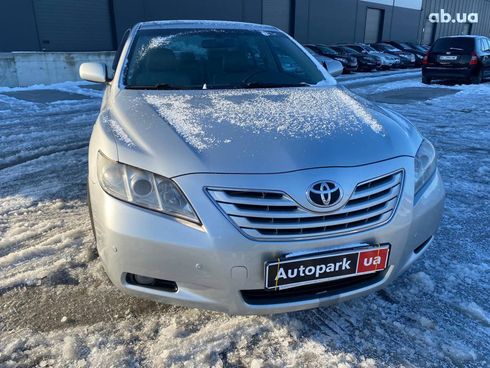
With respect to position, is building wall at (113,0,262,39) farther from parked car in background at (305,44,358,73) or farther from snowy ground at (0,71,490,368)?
snowy ground at (0,71,490,368)

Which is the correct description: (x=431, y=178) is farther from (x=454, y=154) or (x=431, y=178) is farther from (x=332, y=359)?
(x=454, y=154)

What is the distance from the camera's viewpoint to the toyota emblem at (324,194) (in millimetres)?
1745

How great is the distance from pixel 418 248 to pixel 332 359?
73cm

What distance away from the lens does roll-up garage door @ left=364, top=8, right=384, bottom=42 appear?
87.2 feet

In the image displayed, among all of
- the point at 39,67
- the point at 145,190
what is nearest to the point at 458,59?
the point at 39,67

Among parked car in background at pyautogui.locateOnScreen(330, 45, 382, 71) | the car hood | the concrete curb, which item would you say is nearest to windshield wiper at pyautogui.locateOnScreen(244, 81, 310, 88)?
the car hood

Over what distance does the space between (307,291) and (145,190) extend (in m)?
0.87

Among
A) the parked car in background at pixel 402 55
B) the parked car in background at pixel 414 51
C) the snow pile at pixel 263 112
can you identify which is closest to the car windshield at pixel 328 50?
the parked car in background at pixel 402 55

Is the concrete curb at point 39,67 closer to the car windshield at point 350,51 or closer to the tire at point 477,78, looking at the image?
the car windshield at point 350,51

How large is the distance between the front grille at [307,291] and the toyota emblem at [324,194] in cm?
39

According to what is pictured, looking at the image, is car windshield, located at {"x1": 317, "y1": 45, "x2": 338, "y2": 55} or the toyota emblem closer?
the toyota emblem

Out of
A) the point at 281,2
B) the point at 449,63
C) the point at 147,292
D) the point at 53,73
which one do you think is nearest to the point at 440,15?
the point at 281,2

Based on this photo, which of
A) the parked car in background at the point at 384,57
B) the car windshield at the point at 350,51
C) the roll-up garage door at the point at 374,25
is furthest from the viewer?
the roll-up garage door at the point at 374,25

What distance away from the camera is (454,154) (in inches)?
204
